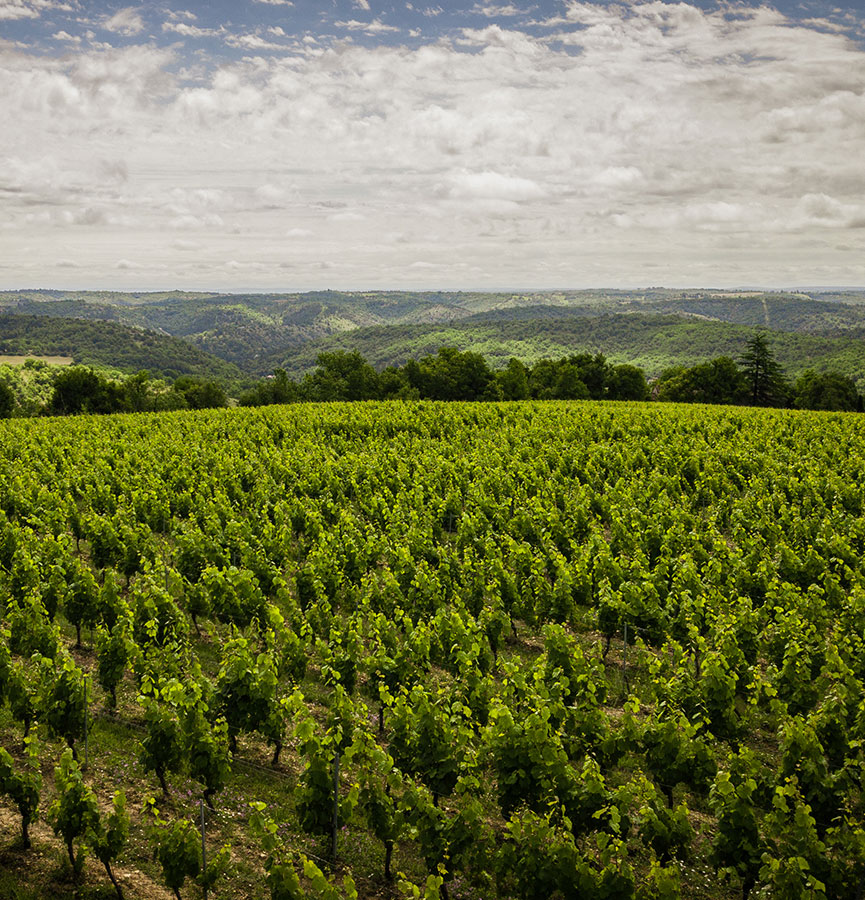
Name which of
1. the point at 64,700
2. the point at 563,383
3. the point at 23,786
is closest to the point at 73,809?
the point at 23,786

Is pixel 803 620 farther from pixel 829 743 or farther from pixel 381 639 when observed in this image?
pixel 381 639

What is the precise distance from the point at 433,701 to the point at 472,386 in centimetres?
6960

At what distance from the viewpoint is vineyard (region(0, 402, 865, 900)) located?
8.41m

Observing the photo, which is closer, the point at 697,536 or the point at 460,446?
the point at 697,536

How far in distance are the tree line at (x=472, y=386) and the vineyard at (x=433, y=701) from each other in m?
50.3

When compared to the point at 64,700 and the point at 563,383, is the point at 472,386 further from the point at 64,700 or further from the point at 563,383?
the point at 64,700

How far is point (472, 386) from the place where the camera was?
80.4m

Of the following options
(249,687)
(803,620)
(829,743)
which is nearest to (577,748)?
(829,743)

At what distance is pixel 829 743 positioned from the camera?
10.3 m

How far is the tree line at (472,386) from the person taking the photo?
71.6m

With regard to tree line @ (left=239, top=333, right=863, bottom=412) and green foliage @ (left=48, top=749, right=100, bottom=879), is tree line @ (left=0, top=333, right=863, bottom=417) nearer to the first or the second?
tree line @ (left=239, top=333, right=863, bottom=412)

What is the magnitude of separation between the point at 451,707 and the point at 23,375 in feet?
547

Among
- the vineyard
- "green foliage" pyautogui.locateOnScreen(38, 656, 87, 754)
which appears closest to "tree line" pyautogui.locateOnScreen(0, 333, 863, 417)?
the vineyard

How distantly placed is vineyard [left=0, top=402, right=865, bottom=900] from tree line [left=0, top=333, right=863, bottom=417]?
50265 mm
